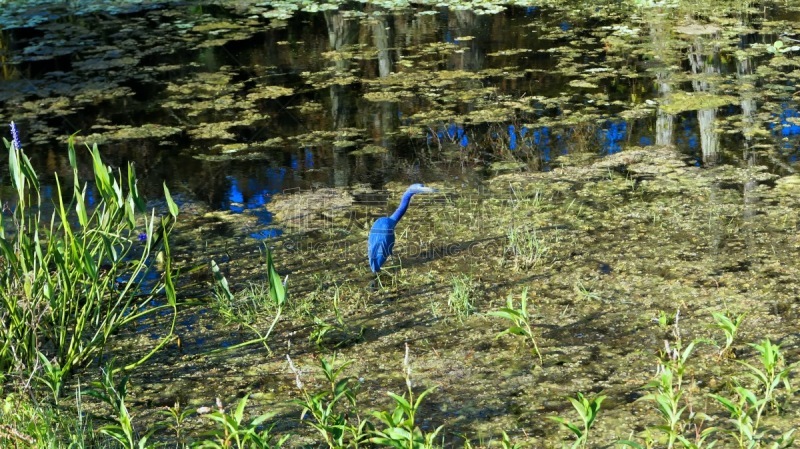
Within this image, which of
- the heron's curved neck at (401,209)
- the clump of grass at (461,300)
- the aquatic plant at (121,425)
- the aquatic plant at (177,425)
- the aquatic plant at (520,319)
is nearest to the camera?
the aquatic plant at (121,425)

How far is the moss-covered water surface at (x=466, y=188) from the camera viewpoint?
2.81 metres

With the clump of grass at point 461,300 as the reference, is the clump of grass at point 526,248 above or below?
above

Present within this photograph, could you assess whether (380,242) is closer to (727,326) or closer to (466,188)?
(466,188)

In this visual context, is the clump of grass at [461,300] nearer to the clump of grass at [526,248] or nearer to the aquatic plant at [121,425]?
the clump of grass at [526,248]

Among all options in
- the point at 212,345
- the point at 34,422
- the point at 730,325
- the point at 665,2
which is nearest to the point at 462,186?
the point at 212,345

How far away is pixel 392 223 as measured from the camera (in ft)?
11.5

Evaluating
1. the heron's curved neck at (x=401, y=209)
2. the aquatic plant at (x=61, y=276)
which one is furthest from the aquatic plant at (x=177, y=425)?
the heron's curved neck at (x=401, y=209)

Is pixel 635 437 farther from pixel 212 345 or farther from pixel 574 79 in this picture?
pixel 574 79

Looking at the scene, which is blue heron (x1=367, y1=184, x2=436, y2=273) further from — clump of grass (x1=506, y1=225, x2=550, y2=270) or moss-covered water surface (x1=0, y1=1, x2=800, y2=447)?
clump of grass (x1=506, y1=225, x2=550, y2=270)

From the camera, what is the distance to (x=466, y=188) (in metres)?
4.39

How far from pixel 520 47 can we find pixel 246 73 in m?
2.00

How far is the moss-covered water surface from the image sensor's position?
281cm

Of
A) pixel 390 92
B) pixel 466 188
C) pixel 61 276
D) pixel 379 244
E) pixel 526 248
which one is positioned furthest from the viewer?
pixel 390 92

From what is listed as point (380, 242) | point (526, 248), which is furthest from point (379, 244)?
point (526, 248)
